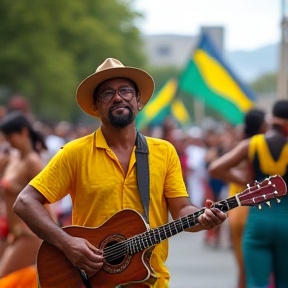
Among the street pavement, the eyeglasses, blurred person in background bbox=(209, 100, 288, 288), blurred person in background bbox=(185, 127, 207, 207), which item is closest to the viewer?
the eyeglasses

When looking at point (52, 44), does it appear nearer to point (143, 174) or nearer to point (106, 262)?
point (143, 174)

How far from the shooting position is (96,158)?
5.30 m

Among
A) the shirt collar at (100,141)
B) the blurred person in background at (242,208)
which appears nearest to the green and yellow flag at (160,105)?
the blurred person in background at (242,208)

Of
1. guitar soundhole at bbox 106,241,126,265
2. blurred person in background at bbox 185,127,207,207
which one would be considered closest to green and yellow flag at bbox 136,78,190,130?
blurred person in background at bbox 185,127,207,207

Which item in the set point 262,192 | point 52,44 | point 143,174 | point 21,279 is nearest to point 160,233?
point 143,174

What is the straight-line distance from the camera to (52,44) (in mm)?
36656

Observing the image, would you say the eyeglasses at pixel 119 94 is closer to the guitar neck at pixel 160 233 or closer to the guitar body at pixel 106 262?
the guitar body at pixel 106 262

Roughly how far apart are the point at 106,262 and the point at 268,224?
86.6 inches

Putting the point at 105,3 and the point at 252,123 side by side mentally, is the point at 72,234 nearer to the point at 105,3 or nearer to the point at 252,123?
the point at 252,123

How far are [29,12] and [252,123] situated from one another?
2279 cm

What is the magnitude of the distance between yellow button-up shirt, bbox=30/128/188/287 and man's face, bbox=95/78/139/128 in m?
0.18

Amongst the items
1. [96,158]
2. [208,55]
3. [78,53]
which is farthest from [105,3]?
[96,158]

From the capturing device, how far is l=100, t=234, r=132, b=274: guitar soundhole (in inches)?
203

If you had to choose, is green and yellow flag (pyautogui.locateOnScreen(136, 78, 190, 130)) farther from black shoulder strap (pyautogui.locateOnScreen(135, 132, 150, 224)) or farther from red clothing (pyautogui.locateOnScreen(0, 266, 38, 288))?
black shoulder strap (pyautogui.locateOnScreen(135, 132, 150, 224))
